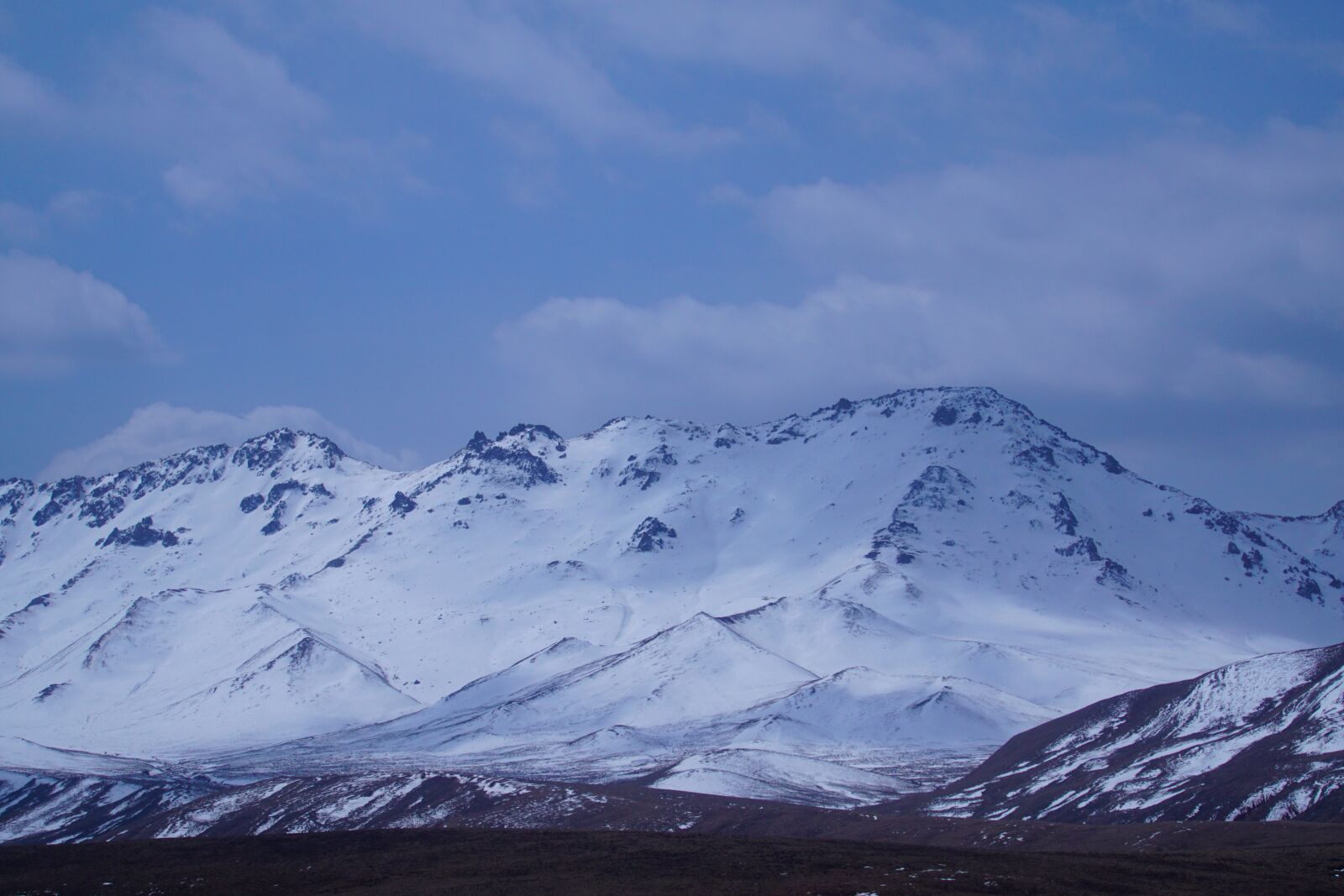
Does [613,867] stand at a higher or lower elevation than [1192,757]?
lower

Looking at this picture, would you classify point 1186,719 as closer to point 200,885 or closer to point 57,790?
point 200,885

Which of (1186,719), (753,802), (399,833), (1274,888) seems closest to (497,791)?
(753,802)

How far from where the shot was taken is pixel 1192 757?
4786 inches

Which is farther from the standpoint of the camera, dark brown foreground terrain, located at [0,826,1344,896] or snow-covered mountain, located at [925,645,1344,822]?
snow-covered mountain, located at [925,645,1344,822]

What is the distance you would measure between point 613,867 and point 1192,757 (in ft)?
237

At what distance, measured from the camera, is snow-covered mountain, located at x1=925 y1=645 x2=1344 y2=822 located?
104062 mm

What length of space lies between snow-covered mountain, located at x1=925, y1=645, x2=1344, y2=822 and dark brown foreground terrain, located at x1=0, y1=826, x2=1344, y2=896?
26.8 metres

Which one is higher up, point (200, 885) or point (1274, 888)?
point (200, 885)

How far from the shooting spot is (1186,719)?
139000mm

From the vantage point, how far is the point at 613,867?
72.1 metres

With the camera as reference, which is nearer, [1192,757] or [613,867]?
[613,867]

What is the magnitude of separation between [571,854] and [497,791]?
60.7 meters

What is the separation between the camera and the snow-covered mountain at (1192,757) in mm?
104062

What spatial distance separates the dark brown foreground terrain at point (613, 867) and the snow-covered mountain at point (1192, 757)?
26.8 m
